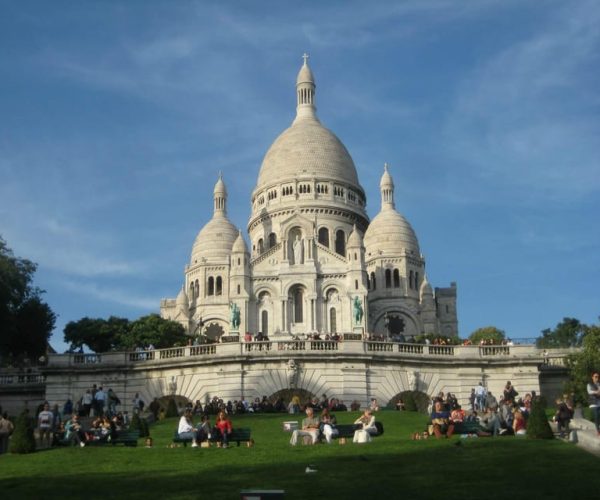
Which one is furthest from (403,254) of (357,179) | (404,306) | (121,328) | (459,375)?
(459,375)

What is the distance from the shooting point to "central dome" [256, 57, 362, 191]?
115 m

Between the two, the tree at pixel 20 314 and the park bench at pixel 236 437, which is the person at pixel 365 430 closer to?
the park bench at pixel 236 437

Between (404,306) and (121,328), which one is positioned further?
(404,306)

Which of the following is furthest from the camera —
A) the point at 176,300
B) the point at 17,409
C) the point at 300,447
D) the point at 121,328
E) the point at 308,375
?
the point at 176,300

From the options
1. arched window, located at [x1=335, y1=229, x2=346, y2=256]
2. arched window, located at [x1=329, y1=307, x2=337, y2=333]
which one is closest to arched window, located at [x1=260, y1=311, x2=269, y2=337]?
arched window, located at [x1=329, y1=307, x2=337, y2=333]

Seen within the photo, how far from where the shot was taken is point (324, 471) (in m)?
20.7

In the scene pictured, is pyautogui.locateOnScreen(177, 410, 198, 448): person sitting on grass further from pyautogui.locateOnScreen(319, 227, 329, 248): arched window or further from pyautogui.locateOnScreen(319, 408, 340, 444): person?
pyautogui.locateOnScreen(319, 227, 329, 248): arched window

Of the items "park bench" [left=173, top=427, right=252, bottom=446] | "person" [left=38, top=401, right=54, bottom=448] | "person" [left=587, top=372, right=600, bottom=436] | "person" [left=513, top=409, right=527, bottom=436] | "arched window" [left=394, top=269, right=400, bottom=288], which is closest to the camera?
"person" [left=587, top=372, right=600, bottom=436]

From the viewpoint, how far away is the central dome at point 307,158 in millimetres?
115375

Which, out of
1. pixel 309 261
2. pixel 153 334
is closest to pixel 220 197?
pixel 309 261

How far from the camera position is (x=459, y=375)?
148 ft

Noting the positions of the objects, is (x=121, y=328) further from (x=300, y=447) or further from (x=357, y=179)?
(x=300, y=447)

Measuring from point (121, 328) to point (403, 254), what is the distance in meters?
38.8

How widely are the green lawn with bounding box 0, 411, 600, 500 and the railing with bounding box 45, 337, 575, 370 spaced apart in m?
17.3
